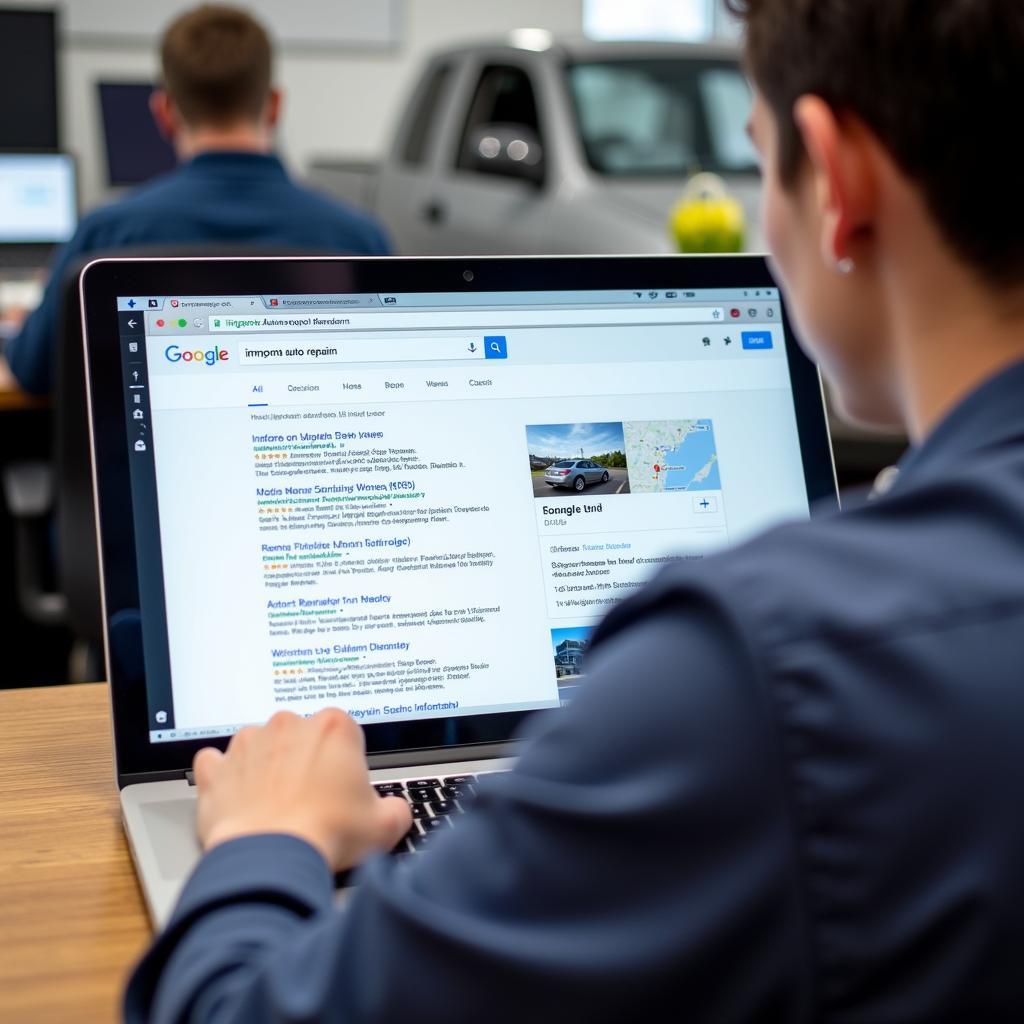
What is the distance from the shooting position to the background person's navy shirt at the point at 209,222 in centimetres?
227

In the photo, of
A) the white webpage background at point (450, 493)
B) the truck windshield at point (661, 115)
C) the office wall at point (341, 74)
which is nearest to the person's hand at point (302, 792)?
the white webpage background at point (450, 493)

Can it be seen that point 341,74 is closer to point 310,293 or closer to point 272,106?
point 272,106

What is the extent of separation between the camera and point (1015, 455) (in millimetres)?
470

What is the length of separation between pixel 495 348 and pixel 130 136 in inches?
220

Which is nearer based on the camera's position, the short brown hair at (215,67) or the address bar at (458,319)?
the address bar at (458,319)

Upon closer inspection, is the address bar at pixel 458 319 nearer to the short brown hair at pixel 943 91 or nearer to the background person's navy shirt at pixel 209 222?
the short brown hair at pixel 943 91

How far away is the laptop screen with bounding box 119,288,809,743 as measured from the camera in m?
0.87

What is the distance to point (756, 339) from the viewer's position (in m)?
1.00

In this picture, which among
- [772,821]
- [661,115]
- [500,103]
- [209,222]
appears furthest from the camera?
[500,103]

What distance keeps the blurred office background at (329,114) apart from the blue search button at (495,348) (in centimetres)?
181

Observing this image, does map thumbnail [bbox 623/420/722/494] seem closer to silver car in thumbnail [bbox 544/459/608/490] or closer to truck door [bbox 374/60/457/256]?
silver car in thumbnail [bbox 544/459/608/490]

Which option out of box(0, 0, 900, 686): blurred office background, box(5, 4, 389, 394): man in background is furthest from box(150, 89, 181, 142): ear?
box(0, 0, 900, 686): blurred office background

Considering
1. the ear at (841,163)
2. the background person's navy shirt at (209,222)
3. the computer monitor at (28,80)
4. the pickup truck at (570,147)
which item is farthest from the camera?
the computer monitor at (28,80)

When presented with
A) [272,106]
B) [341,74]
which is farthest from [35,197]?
[341,74]
